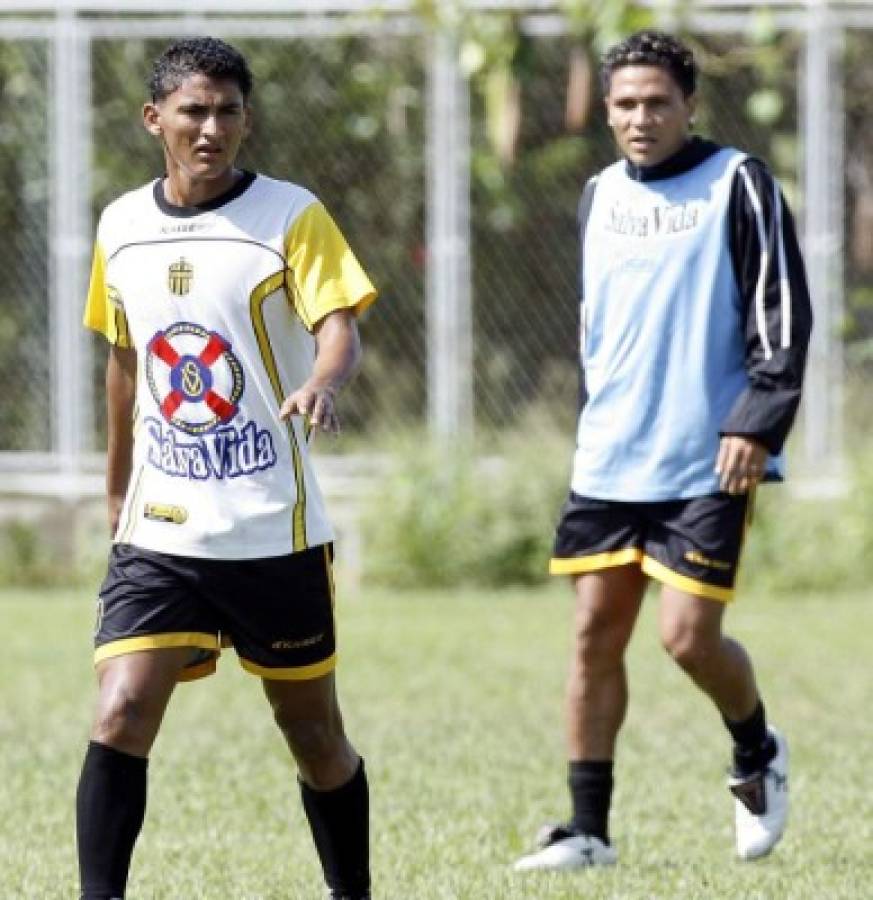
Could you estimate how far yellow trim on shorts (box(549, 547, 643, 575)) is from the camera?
6.31 metres

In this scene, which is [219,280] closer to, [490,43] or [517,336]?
[490,43]

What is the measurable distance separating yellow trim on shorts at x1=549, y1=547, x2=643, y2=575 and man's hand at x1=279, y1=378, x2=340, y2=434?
1616 mm

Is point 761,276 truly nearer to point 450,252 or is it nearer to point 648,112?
point 648,112

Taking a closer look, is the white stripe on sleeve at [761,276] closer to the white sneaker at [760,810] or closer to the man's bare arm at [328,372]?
the white sneaker at [760,810]

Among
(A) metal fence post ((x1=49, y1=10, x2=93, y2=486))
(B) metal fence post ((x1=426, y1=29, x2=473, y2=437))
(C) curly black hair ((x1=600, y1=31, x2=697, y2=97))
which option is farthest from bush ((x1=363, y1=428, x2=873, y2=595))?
(C) curly black hair ((x1=600, y1=31, x2=697, y2=97))

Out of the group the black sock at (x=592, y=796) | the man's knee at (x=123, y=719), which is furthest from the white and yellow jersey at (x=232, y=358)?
the black sock at (x=592, y=796)

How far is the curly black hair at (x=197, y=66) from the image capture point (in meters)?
5.11

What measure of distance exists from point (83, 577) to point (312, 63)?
3.06 m

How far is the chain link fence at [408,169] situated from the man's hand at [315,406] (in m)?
9.17

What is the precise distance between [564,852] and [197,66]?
2244 mm

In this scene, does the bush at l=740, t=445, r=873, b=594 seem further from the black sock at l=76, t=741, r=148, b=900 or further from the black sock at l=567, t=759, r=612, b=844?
the black sock at l=76, t=741, r=148, b=900

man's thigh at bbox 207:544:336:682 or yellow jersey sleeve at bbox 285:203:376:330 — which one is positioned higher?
yellow jersey sleeve at bbox 285:203:376:330

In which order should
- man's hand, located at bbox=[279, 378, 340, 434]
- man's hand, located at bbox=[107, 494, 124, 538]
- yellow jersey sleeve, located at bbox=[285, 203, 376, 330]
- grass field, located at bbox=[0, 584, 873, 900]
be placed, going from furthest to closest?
grass field, located at bbox=[0, 584, 873, 900]
man's hand, located at bbox=[107, 494, 124, 538]
yellow jersey sleeve, located at bbox=[285, 203, 376, 330]
man's hand, located at bbox=[279, 378, 340, 434]

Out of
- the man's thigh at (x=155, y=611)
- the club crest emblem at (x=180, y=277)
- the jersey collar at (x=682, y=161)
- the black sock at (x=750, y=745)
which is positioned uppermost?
the jersey collar at (x=682, y=161)
